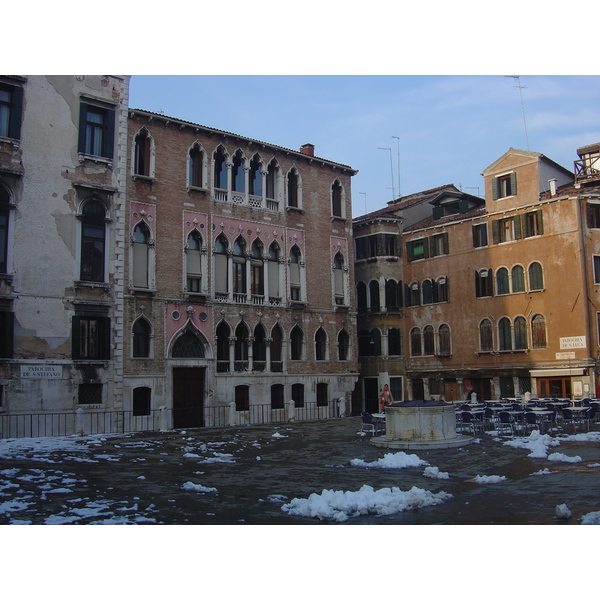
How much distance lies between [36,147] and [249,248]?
35.8 ft

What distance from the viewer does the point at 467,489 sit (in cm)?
1241

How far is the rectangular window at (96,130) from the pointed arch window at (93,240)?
7.03 feet

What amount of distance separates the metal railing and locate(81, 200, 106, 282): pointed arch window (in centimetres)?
546

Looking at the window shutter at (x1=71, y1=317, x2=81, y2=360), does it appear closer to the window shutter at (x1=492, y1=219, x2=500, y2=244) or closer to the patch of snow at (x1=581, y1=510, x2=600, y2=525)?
the patch of snow at (x1=581, y1=510, x2=600, y2=525)

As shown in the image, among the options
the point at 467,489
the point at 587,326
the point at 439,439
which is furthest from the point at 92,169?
the point at 587,326

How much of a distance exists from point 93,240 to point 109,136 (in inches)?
175

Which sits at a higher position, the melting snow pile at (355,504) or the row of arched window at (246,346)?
the row of arched window at (246,346)

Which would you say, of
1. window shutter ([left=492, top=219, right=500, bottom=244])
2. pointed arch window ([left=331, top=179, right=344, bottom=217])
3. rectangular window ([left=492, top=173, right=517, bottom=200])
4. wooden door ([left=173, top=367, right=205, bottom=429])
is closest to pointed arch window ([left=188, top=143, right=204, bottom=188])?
wooden door ([left=173, top=367, right=205, bottom=429])

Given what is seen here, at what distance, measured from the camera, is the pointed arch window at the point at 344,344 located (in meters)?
36.8

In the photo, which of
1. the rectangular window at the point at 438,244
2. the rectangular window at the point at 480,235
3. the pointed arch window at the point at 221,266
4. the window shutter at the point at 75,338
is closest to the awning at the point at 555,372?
the rectangular window at the point at 480,235

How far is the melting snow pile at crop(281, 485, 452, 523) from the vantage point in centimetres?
1031

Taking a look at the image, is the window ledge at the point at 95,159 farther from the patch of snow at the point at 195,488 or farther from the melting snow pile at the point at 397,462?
the patch of snow at the point at 195,488

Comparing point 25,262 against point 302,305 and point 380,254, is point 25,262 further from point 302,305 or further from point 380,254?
point 380,254

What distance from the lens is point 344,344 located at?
36.9 meters
